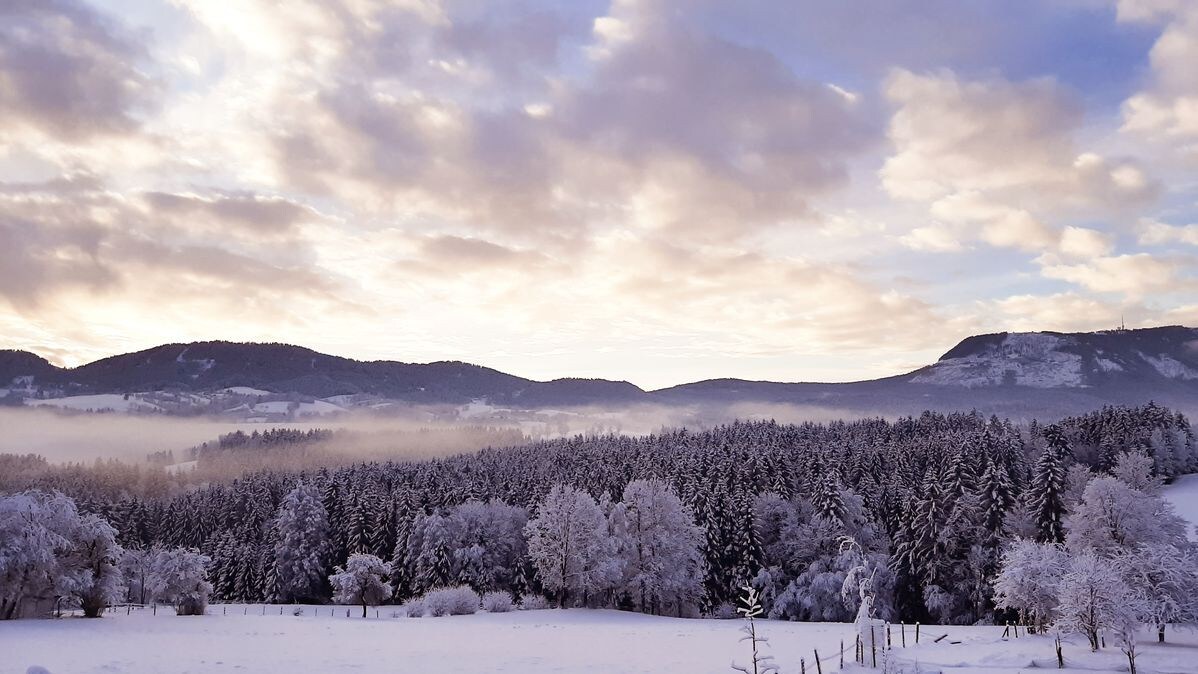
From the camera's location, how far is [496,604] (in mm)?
66500

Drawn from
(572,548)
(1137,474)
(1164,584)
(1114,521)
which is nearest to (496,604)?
(572,548)

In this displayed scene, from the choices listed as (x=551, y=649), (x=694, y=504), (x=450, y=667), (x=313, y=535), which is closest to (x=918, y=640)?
(x=551, y=649)

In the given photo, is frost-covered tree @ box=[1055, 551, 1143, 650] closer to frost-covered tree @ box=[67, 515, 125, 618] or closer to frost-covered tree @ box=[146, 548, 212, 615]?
frost-covered tree @ box=[67, 515, 125, 618]

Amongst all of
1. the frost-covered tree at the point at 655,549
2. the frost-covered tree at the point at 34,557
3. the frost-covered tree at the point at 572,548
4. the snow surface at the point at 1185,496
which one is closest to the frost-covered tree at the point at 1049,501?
the snow surface at the point at 1185,496

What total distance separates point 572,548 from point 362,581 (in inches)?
963

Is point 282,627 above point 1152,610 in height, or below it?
below

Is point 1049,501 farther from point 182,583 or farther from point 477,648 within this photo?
point 182,583

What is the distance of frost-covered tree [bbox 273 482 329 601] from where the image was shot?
290 ft

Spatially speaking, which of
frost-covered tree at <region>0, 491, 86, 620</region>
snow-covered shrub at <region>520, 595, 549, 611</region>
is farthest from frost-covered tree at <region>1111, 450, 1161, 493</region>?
frost-covered tree at <region>0, 491, 86, 620</region>

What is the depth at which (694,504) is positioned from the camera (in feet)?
262

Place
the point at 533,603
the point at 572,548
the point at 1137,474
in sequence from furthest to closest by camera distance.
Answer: the point at 1137,474 < the point at 533,603 < the point at 572,548

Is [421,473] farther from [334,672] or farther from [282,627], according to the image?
[334,672]

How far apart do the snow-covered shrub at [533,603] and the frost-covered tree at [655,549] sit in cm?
823

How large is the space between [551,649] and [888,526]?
52972mm
